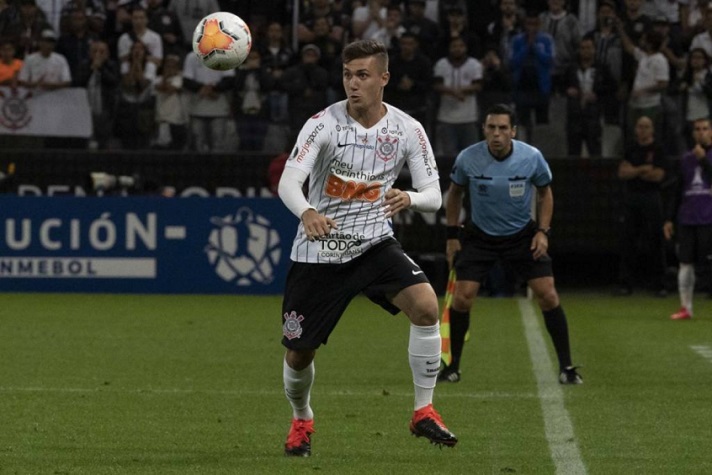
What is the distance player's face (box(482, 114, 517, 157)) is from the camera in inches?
446

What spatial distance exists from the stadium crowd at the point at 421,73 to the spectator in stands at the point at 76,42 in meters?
0.02

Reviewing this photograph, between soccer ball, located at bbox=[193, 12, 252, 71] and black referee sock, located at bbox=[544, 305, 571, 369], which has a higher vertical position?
soccer ball, located at bbox=[193, 12, 252, 71]

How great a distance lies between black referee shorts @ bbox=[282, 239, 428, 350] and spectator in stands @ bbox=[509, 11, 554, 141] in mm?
12001

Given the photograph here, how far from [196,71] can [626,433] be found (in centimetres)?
1252

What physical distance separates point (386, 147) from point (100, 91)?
42.7ft

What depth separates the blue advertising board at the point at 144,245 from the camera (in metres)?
19.7

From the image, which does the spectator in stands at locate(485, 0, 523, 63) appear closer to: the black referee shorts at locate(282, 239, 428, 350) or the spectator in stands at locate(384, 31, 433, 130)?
the spectator in stands at locate(384, 31, 433, 130)

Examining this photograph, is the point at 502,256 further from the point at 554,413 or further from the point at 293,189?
the point at 293,189

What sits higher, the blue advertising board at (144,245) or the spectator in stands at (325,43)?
the spectator in stands at (325,43)

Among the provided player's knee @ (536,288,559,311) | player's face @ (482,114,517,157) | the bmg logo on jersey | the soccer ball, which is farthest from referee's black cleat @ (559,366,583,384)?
the bmg logo on jersey

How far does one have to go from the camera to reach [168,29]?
21250 mm

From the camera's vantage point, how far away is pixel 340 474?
711 centimetres

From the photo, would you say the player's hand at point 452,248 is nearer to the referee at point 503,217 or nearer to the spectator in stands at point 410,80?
the referee at point 503,217

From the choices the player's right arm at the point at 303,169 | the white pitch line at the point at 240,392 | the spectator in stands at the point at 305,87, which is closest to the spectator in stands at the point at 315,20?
the spectator in stands at the point at 305,87
